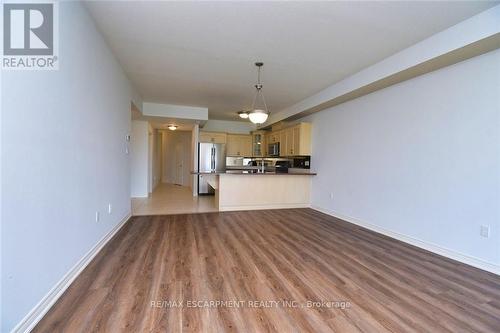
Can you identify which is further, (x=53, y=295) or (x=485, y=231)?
(x=485, y=231)

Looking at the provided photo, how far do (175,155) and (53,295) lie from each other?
344 inches

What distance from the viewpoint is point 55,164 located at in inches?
71.9

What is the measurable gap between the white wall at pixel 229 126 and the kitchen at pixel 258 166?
0.71ft

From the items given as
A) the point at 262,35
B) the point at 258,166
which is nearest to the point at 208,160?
the point at 258,166

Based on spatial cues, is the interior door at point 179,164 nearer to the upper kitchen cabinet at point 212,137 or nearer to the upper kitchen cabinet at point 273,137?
the upper kitchen cabinet at point 212,137

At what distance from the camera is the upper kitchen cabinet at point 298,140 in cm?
588

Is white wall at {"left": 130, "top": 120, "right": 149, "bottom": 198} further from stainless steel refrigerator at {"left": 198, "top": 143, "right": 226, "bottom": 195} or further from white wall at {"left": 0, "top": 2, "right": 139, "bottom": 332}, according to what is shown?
white wall at {"left": 0, "top": 2, "right": 139, "bottom": 332}

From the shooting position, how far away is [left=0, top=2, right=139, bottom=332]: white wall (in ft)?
4.49

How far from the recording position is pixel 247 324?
63.2 inches

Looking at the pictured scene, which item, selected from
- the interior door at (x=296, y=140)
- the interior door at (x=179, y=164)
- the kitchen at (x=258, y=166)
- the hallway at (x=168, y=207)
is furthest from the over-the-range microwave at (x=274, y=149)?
the interior door at (x=179, y=164)

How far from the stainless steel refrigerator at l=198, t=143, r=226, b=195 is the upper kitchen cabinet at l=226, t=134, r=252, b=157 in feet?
1.52

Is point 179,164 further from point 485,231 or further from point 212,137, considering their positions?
point 485,231

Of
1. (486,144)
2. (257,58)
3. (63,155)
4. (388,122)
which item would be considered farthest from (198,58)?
(486,144)

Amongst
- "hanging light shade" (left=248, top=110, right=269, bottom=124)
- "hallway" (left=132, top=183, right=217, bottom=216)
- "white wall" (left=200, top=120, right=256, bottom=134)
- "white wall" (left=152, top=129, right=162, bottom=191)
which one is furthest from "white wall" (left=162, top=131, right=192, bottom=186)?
"hanging light shade" (left=248, top=110, right=269, bottom=124)
